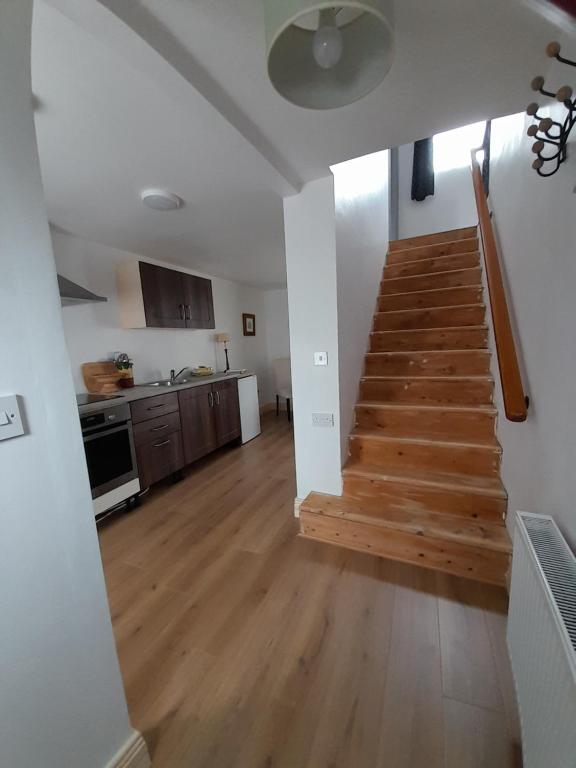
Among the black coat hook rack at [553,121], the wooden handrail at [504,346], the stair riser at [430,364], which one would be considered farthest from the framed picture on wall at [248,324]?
the black coat hook rack at [553,121]

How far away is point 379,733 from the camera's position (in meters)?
1.01

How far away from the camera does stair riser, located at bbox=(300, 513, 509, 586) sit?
1561 mm

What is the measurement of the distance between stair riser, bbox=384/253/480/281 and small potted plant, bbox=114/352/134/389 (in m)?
2.92

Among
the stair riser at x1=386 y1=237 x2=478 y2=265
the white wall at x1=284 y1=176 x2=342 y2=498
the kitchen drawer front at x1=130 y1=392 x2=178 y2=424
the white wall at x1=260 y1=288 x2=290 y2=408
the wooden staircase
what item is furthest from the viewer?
the white wall at x1=260 y1=288 x2=290 y2=408

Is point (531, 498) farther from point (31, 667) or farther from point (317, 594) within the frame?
point (31, 667)

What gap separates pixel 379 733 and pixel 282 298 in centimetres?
527

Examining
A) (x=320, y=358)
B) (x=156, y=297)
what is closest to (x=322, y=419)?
(x=320, y=358)

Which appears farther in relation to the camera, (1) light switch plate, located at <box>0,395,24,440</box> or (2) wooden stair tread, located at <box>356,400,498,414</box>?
(2) wooden stair tread, located at <box>356,400,498,414</box>

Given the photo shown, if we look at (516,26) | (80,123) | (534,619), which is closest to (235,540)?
(534,619)

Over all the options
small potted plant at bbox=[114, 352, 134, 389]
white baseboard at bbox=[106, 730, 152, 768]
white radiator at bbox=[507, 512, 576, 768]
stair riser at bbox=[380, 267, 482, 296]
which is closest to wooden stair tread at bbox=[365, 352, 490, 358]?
stair riser at bbox=[380, 267, 482, 296]

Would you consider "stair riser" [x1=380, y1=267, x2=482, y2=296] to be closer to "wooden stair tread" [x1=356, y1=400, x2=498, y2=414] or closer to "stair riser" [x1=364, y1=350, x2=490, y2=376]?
"stair riser" [x1=364, y1=350, x2=490, y2=376]

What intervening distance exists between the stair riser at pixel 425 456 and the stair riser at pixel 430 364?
691 millimetres

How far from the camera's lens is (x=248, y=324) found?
5129mm

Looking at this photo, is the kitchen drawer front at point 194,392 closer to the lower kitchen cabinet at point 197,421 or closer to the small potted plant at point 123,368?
the lower kitchen cabinet at point 197,421
